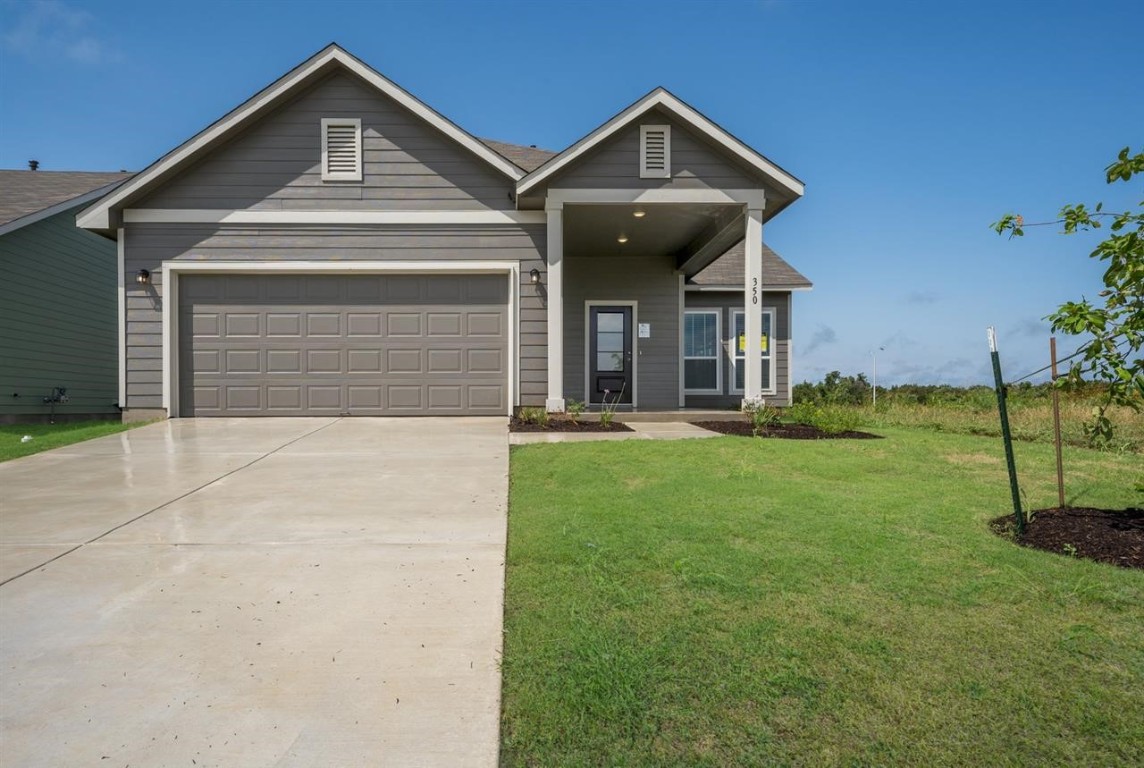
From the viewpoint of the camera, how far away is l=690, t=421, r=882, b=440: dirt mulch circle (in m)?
9.29

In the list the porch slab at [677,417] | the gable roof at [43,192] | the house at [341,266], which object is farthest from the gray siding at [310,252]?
the gable roof at [43,192]

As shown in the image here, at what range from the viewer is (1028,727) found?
2197mm

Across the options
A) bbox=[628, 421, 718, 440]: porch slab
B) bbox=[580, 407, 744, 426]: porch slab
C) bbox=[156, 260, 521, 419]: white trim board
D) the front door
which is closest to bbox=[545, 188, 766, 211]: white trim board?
Answer: bbox=[156, 260, 521, 419]: white trim board

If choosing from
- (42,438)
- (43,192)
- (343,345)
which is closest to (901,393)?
(343,345)

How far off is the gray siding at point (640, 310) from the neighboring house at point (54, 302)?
389 inches

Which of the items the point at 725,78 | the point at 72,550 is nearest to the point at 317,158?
the point at 725,78

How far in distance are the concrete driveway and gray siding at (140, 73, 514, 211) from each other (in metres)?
6.35

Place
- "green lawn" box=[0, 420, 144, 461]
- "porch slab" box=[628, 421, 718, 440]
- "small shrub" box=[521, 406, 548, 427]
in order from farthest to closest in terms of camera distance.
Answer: "small shrub" box=[521, 406, 548, 427] < "porch slab" box=[628, 421, 718, 440] < "green lawn" box=[0, 420, 144, 461]

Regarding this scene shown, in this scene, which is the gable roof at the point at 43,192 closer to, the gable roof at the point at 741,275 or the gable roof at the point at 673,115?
the gable roof at the point at 673,115

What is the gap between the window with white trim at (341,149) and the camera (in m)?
11.4

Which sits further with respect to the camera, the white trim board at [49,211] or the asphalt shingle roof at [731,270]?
the asphalt shingle roof at [731,270]

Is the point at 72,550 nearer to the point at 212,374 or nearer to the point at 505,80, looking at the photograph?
the point at 212,374

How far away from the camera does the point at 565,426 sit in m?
10.0

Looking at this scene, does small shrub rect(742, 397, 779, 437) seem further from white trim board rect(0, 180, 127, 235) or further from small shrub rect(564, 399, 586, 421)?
white trim board rect(0, 180, 127, 235)
